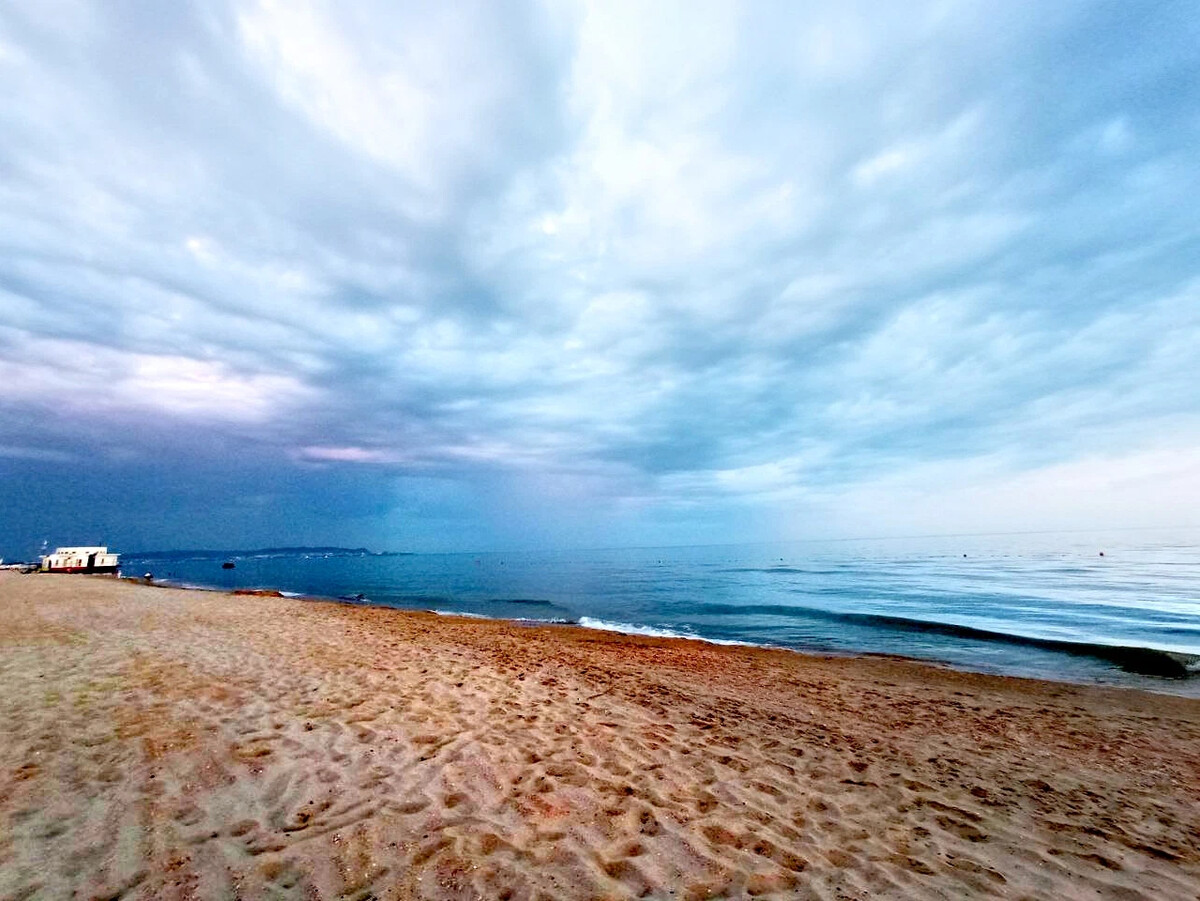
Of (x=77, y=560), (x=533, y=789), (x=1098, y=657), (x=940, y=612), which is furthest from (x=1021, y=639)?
(x=77, y=560)

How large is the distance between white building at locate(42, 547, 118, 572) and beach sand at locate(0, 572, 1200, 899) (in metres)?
83.5

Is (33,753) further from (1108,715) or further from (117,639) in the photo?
(1108,715)

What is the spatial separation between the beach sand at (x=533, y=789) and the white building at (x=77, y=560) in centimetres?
8346

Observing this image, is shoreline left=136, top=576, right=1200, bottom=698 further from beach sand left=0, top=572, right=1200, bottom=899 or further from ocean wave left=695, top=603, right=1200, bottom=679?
beach sand left=0, top=572, right=1200, bottom=899

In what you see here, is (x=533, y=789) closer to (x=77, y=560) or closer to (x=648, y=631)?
(x=648, y=631)

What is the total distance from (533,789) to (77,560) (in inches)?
3784

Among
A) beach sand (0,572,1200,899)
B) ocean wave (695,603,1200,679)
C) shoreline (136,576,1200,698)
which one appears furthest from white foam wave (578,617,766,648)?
beach sand (0,572,1200,899)

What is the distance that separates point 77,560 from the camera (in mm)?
70812

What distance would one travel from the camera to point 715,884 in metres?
4.12

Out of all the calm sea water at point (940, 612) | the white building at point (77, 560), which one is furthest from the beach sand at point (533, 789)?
the white building at point (77, 560)

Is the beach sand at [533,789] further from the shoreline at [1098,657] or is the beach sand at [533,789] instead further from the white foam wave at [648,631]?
the white foam wave at [648,631]

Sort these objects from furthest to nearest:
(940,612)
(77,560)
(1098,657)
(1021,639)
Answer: (77,560)
(940,612)
(1021,639)
(1098,657)

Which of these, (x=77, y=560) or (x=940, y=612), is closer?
(x=940, y=612)

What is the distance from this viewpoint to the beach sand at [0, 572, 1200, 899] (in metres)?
4.09
